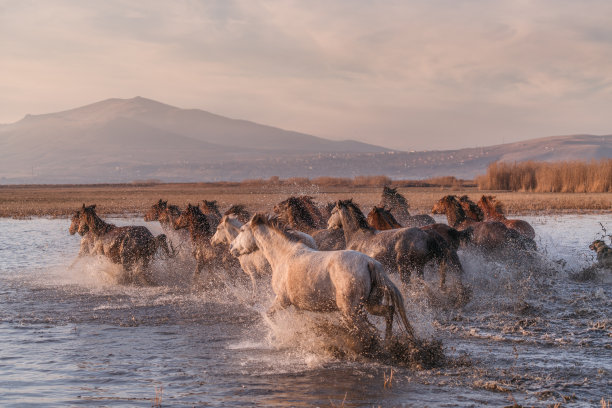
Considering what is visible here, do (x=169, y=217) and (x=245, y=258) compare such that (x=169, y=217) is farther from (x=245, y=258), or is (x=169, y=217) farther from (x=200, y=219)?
(x=245, y=258)

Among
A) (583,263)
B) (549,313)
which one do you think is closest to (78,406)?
(549,313)

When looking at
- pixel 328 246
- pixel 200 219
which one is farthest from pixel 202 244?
pixel 328 246

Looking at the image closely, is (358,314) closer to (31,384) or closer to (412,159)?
(31,384)

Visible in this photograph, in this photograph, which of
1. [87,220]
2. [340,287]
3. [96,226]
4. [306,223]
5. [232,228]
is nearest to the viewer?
[340,287]

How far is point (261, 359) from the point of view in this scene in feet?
22.4

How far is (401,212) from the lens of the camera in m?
13.4

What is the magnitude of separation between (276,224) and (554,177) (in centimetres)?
3817

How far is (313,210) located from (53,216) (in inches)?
694

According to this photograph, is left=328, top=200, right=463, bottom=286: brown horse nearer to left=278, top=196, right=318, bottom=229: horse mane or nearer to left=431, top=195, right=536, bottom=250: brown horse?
left=278, top=196, right=318, bottom=229: horse mane

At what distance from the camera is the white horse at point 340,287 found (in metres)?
6.41

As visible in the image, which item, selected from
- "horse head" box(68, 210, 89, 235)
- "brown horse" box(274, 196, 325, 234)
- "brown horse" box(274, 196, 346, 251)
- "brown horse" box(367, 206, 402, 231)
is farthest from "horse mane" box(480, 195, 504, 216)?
"horse head" box(68, 210, 89, 235)

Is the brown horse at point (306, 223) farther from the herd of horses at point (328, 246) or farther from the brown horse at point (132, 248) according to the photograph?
the brown horse at point (132, 248)

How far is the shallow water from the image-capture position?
568cm

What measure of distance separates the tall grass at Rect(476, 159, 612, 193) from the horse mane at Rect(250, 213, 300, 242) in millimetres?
37320
